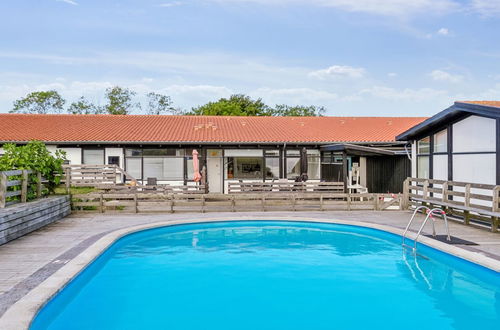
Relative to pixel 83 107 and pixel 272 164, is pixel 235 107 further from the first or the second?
pixel 272 164

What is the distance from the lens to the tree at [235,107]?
122 ft

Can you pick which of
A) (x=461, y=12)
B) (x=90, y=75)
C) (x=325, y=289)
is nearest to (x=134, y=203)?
(x=325, y=289)

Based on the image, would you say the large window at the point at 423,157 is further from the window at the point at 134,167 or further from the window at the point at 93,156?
the window at the point at 93,156

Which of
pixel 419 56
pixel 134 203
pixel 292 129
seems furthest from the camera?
pixel 419 56

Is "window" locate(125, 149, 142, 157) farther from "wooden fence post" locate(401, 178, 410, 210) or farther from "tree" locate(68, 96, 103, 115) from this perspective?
"tree" locate(68, 96, 103, 115)

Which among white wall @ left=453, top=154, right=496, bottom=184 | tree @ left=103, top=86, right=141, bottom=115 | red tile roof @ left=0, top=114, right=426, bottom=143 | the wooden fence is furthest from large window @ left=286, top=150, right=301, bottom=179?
tree @ left=103, top=86, right=141, bottom=115

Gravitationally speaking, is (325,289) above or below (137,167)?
below

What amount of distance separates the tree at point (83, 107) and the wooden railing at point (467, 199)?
34015 millimetres

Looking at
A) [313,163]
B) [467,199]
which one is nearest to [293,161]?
[313,163]

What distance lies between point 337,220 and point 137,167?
32.2ft

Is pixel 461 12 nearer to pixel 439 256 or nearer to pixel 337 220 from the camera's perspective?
pixel 337 220

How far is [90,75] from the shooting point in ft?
101

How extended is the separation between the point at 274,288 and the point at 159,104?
3804cm

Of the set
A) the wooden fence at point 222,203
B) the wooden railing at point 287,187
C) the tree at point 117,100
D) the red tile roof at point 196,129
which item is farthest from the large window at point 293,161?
the tree at point 117,100
